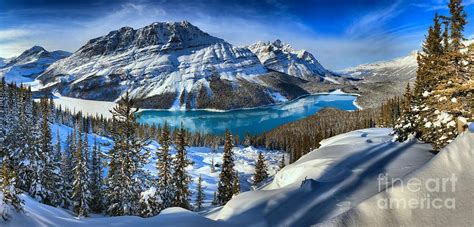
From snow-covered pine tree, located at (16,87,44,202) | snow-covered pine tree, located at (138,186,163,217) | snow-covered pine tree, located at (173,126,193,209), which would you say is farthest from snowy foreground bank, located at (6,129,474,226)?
snow-covered pine tree, located at (16,87,44,202)

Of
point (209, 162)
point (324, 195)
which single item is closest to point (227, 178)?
point (324, 195)

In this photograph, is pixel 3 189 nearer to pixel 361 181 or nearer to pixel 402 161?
pixel 361 181

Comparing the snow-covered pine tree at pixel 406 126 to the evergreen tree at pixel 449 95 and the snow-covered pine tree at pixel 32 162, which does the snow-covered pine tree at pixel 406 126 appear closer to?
the evergreen tree at pixel 449 95

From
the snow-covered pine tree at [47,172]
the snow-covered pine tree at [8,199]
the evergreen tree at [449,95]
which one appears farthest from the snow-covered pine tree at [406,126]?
the snow-covered pine tree at [47,172]

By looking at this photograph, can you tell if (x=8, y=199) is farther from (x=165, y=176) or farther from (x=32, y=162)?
(x=32, y=162)

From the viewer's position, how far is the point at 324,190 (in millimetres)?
16078

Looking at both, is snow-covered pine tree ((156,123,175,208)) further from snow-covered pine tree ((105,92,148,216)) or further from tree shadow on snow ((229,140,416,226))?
tree shadow on snow ((229,140,416,226))

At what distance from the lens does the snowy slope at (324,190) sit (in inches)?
519

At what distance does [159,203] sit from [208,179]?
285 ft

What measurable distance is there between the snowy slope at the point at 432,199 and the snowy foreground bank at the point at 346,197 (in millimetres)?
18

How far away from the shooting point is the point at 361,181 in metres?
16.9

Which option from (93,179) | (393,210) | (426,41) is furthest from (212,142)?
(393,210)

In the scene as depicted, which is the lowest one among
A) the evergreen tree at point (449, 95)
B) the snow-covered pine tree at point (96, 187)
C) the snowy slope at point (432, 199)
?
the snow-covered pine tree at point (96, 187)
